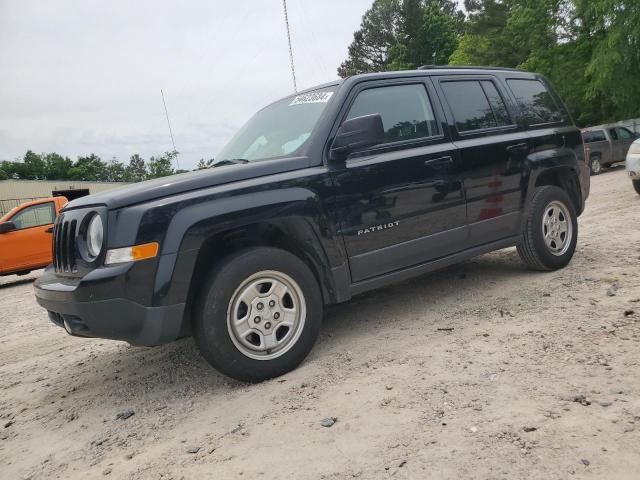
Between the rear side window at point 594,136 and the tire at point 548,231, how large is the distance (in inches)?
613

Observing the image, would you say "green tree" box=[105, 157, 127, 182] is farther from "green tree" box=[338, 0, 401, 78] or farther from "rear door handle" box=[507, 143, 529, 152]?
A: "rear door handle" box=[507, 143, 529, 152]

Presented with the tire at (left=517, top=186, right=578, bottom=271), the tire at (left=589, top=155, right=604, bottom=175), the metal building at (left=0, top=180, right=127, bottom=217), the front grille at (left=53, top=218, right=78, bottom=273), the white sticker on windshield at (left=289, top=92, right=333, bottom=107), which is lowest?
the tire at (left=589, top=155, right=604, bottom=175)

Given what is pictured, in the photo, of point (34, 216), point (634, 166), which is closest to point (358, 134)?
point (634, 166)

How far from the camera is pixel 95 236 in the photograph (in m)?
2.92

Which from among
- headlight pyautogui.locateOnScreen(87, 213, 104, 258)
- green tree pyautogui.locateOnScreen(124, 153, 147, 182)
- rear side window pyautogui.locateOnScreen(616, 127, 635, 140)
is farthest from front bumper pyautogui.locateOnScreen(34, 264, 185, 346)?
green tree pyautogui.locateOnScreen(124, 153, 147, 182)

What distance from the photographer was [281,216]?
3170 mm

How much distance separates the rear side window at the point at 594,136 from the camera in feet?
60.2

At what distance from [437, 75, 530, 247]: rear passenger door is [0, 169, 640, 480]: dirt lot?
0.65 meters

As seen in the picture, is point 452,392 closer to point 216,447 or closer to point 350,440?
point 350,440

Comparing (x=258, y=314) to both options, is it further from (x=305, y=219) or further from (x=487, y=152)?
(x=487, y=152)

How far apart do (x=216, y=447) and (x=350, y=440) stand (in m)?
0.66

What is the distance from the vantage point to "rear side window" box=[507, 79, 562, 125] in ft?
15.7

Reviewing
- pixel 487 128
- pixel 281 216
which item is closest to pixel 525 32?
pixel 487 128

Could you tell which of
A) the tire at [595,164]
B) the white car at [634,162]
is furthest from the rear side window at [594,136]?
the white car at [634,162]
